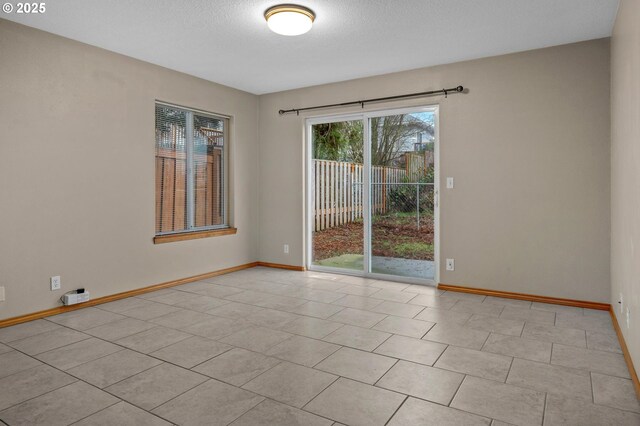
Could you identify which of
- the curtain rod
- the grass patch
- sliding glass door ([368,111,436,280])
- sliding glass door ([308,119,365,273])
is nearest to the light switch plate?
sliding glass door ([368,111,436,280])

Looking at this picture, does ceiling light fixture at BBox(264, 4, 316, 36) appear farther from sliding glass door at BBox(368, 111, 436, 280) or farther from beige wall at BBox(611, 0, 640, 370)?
beige wall at BBox(611, 0, 640, 370)

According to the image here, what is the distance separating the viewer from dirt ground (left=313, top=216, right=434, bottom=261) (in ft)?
15.2

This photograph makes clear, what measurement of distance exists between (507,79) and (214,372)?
3.69 meters

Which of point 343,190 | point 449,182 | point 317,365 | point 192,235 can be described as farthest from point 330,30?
point 192,235

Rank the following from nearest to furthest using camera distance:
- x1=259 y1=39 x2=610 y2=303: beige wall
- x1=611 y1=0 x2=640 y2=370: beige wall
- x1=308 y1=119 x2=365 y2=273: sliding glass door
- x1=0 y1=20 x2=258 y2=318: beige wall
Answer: x1=611 y1=0 x2=640 y2=370: beige wall
x1=0 y1=20 x2=258 y2=318: beige wall
x1=259 y1=39 x2=610 y2=303: beige wall
x1=308 y1=119 x2=365 y2=273: sliding glass door

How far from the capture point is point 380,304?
383 centimetres

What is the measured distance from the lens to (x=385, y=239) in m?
4.91

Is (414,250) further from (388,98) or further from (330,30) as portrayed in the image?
(330,30)

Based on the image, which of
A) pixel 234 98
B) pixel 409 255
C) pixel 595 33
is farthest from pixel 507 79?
pixel 234 98

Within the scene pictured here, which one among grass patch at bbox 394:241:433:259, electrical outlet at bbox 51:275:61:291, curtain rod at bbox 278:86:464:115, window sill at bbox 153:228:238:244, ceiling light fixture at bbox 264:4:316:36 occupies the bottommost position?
electrical outlet at bbox 51:275:61:291

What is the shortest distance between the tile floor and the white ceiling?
238 cm

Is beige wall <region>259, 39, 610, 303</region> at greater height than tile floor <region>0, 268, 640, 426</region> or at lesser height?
greater

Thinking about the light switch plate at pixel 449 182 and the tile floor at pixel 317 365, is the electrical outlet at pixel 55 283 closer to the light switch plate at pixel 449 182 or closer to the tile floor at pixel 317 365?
the tile floor at pixel 317 365

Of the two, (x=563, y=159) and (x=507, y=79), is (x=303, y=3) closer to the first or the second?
(x=507, y=79)
